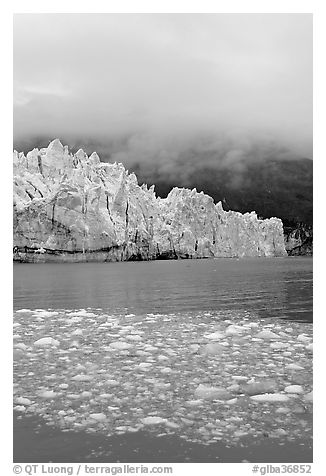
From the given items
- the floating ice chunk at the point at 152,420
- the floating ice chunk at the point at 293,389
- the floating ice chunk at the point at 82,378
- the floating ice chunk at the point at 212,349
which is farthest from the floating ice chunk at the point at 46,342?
the floating ice chunk at the point at 293,389

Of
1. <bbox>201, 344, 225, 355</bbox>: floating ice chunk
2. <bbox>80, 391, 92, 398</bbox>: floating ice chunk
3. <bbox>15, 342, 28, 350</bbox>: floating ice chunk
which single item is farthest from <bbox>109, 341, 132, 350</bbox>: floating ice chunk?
<bbox>80, 391, 92, 398</bbox>: floating ice chunk

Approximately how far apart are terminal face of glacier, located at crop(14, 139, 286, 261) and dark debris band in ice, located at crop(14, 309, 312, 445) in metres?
39.9

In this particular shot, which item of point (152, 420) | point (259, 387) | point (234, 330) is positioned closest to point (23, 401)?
point (152, 420)

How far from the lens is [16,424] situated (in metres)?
3.87

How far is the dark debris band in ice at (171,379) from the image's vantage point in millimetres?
3799

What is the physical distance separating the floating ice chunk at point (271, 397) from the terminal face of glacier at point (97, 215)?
4361 cm

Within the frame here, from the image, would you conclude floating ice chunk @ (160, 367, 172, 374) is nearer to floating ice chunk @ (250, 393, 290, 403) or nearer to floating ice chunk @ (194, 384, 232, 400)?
floating ice chunk @ (194, 384, 232, 400)

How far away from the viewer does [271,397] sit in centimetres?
435

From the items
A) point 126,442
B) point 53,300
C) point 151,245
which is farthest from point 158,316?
point 151,245

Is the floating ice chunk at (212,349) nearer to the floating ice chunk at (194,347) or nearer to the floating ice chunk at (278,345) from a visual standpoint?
the floating ice chunk at (194,347)

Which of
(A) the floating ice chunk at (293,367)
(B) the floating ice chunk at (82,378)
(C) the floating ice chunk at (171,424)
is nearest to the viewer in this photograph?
(C) the floating ice chunk at (171,424)
